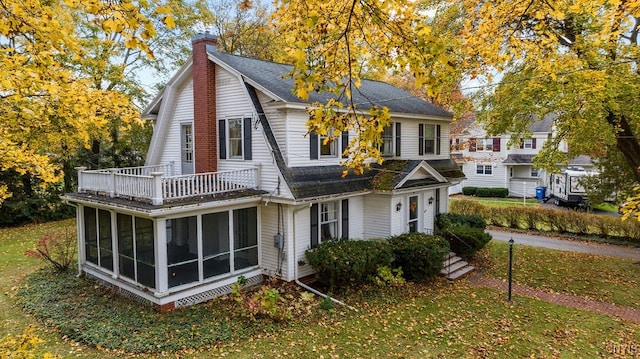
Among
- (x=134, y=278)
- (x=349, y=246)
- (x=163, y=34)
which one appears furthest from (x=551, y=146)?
(x=163, y=34)

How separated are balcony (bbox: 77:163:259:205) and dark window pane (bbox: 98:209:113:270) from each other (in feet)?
2.68

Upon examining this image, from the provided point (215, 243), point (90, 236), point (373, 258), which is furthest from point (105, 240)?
point (373, 258)

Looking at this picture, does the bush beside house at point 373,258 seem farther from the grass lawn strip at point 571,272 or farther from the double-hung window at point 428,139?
the double-hung window at point 428,139

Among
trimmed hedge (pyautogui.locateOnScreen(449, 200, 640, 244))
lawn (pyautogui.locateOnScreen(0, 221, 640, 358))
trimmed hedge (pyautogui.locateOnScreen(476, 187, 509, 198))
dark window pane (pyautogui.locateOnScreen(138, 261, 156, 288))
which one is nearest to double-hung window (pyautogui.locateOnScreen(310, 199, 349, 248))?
lawn (pyautogui.locateOnScreen(0, 221, 640, 358))

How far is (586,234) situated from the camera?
21.1m

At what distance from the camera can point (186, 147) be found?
1488 cm

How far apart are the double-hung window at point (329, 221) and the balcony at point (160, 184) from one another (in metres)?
2.30

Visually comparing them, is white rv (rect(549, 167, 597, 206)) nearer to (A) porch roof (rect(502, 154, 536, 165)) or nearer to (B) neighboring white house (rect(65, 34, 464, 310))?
(A) porch roof (rect(502, 154, 536, 165))

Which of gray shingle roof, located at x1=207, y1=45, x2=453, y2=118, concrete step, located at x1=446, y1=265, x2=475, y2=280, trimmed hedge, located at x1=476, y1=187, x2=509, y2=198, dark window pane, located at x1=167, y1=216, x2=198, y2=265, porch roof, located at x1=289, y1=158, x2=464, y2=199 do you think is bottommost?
concrete step, located at x1=446, y1=265, x2=475, y2=280

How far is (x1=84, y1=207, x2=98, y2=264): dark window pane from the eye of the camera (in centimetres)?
1319

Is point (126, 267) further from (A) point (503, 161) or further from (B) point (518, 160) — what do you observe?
(B) point (518, 160)

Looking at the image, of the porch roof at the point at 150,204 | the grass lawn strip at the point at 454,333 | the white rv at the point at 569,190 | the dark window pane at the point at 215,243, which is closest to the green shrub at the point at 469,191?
the white rv at the point at 569,190

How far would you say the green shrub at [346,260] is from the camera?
38.3 feet

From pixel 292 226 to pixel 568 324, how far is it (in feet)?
26.6
